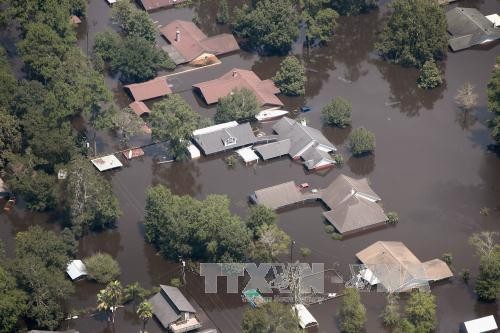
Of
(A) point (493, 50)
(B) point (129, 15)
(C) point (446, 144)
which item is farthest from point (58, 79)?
(A) point (493, 50)

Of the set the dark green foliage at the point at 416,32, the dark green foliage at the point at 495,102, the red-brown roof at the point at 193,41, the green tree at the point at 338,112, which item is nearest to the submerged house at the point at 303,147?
the green tree at the point at 338,112

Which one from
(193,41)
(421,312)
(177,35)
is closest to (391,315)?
(421,312)

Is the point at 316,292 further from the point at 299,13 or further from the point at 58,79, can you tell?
the point at 299,13

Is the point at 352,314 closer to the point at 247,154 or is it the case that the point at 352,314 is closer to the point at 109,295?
the point at 109,295

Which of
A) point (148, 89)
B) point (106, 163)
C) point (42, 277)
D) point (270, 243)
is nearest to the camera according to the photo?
point (42, 277)

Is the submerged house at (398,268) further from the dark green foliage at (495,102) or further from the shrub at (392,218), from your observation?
the dark green foliage at (495,102)

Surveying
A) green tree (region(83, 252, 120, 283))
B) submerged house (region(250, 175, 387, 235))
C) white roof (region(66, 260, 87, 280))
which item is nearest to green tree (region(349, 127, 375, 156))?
submerged house (region(250, 175, 387, 235))

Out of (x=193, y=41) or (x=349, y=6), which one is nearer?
(x=193, y=41)
